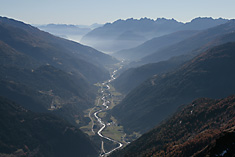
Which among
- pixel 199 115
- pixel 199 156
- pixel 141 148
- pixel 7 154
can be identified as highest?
pixel 199 156

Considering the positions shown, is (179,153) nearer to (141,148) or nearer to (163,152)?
(163,152)

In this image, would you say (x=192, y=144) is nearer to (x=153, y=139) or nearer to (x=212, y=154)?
(x=212, y=154)

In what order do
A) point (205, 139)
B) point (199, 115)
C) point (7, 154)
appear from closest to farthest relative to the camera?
point (205, 139), point (199, 115), point (7, 154)

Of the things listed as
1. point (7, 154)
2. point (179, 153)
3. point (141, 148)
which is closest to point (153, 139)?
point (141, 148)

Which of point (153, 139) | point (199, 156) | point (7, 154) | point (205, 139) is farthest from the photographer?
point (7, 154)

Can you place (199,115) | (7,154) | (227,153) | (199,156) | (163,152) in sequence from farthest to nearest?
(7,154) → (199,115) → (163,152) → (199,156) → (227,153)

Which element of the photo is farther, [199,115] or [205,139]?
[199,115]

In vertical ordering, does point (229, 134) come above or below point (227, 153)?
above

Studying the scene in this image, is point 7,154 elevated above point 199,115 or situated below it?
below

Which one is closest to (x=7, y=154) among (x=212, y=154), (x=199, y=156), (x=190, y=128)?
(x=190, y=128)
